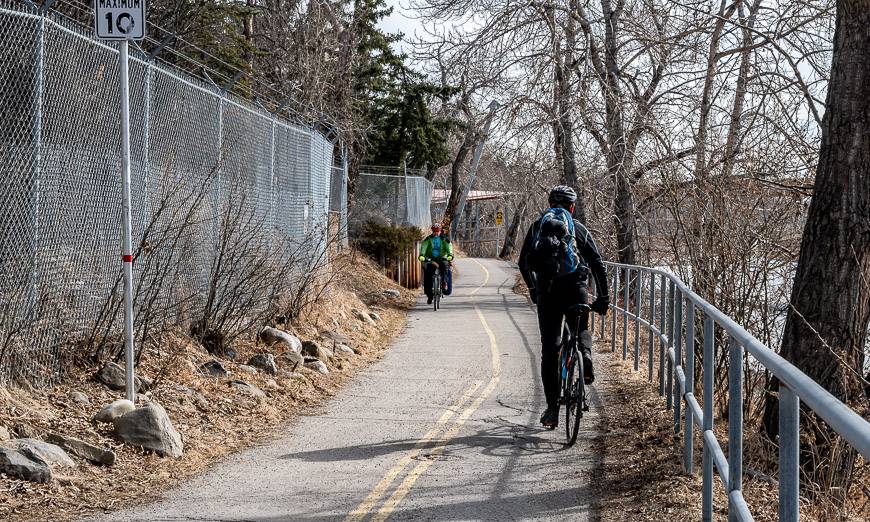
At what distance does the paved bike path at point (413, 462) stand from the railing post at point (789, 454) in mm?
3300

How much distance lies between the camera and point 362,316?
18359mm

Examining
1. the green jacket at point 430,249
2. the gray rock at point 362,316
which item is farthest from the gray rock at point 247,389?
the green jacket at point 430,249

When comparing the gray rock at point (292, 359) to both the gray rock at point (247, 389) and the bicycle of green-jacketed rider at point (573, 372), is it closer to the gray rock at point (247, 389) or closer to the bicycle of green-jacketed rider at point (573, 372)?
the gray rock at point (247, 389)

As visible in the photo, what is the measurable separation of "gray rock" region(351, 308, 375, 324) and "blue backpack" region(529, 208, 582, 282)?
9.96 m

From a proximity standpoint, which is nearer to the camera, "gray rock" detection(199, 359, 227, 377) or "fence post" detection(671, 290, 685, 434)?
"fence post" detection(671, 290, 685, 434)

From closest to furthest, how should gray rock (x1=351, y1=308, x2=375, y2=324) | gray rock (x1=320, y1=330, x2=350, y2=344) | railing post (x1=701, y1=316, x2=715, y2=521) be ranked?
1. railing post (x1=701, y1=316, x2=715, y2=521)
2. gray rock (x1=320, y1=330, x2=350, y2=344)
3. gray rock (x1=351, y1=308, x2=375, y2=324)

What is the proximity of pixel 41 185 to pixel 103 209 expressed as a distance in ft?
3.72

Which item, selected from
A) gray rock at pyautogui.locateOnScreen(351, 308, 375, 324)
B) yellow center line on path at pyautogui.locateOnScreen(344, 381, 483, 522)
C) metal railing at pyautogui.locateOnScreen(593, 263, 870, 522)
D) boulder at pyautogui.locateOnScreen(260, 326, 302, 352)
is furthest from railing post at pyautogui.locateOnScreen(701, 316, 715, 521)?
gray rock at pyautogui.locateOnScreen(351, 308, 375, 324)

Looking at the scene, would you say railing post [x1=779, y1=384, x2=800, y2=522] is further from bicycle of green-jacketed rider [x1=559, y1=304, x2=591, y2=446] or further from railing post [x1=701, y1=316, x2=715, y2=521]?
bicycle of green-jacketed rider [x1=559, y1=304, x2=591, y2=446]

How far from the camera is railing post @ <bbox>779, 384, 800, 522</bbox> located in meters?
2.87

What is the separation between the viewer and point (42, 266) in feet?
26.1

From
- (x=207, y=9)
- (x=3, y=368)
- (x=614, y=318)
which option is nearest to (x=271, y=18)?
(x=207, y=9)

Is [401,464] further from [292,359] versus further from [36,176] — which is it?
[292,359]

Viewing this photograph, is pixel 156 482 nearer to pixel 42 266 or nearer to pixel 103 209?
pixel 42 266
